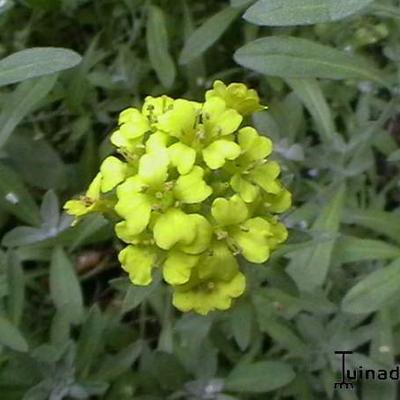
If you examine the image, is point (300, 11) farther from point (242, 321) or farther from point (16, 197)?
point (16, 197)

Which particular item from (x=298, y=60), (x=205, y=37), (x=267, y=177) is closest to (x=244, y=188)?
(x=267, y=177)

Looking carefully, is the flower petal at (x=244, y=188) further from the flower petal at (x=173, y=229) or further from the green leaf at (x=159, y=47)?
the green leaf at (x=159, y=47)

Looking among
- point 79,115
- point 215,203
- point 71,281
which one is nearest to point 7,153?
point 79,115

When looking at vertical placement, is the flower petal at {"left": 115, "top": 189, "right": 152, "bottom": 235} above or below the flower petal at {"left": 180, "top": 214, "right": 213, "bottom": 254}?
above

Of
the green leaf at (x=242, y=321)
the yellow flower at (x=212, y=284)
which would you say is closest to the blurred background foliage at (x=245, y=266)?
the green leaf at (x=242, y=321)

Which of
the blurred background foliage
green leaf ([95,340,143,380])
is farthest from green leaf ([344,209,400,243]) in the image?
green leaf ([95,340,143,380])

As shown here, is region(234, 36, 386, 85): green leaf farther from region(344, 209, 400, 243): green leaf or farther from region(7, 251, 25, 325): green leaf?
region(7, 251, 25, 325): green leaf
